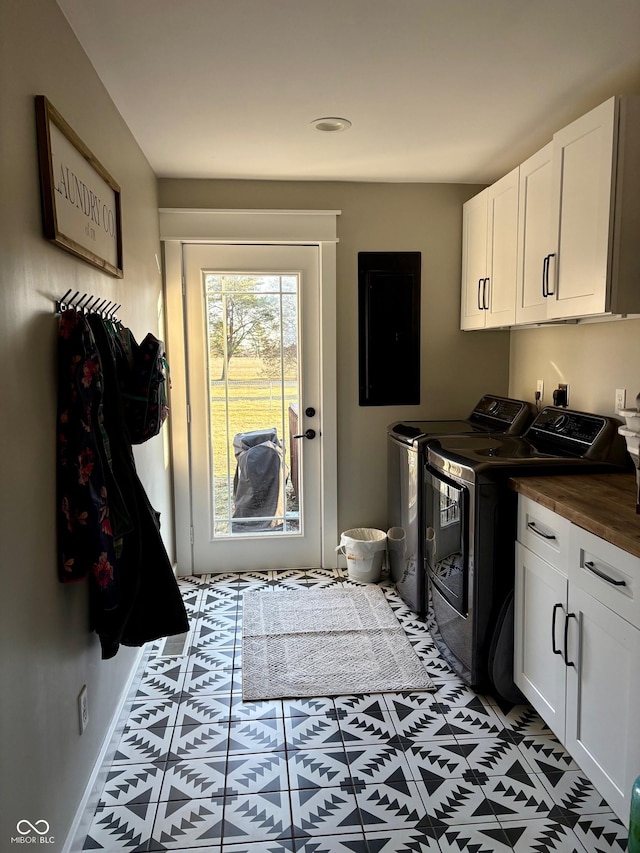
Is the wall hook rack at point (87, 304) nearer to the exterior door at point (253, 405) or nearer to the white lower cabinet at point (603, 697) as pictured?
the exterior door at point (253, 405)

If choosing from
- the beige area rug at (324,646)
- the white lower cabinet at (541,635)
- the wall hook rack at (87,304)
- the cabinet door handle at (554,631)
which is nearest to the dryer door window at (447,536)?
the white lower cabinet at (541,635)

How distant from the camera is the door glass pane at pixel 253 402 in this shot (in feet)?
11.9

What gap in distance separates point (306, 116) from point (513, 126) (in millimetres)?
917

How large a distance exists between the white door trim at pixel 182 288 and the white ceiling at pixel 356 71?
16.0 inches

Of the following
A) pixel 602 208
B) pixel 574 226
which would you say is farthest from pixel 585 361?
pixel 602 208

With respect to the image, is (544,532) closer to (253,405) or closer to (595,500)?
(595,500)

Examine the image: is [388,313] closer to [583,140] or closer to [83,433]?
[583,140]

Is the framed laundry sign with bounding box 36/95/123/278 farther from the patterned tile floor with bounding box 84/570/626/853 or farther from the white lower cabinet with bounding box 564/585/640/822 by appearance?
the white lower cabinet with bounding box 564/585/640/822

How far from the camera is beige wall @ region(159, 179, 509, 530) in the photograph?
3568 mm

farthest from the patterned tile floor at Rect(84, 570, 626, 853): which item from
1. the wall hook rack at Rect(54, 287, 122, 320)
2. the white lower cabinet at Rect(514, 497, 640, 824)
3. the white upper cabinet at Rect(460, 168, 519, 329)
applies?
the white upper cabinet at Rect(460, 168, 519, 329)

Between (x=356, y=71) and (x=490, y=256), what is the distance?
4.44 ft

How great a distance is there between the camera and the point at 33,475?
4.87 feet

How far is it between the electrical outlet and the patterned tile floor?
10.9 inches

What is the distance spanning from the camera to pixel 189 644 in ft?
9.68
